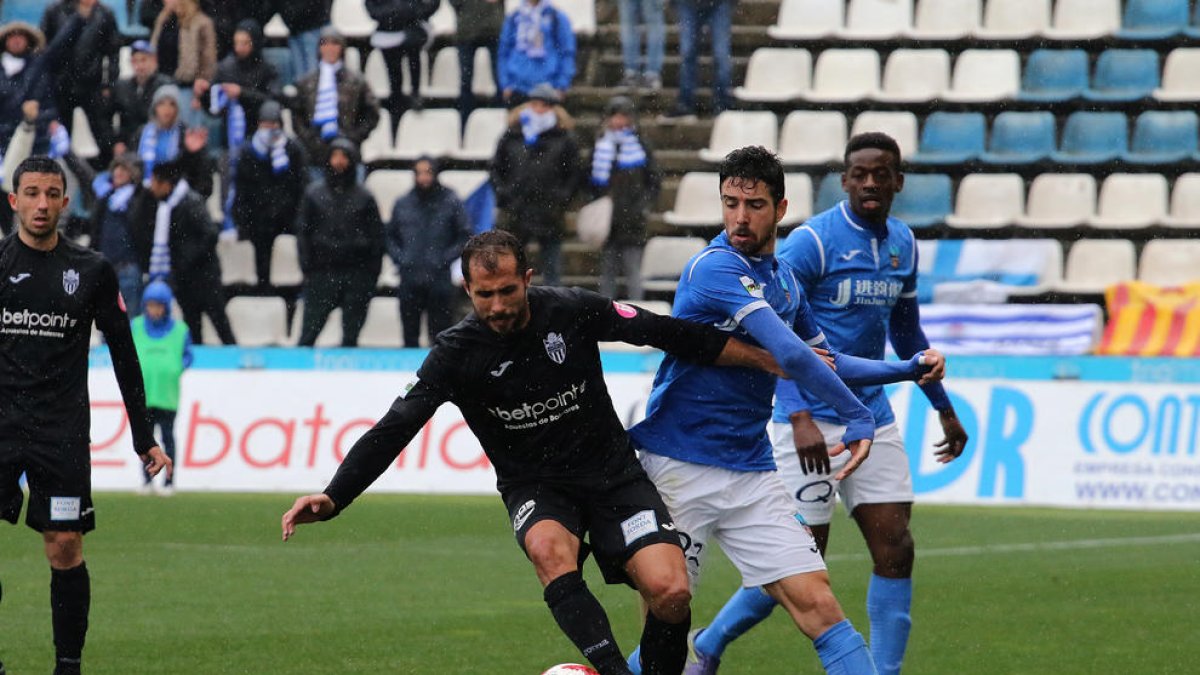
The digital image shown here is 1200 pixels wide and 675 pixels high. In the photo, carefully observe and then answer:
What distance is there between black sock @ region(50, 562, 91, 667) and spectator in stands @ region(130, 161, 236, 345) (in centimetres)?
1174

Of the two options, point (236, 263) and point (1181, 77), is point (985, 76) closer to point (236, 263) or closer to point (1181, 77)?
point (1181, 77)

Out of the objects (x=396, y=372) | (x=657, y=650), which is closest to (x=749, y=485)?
(x=657, y=650)

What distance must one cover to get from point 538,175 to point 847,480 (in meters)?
11.2

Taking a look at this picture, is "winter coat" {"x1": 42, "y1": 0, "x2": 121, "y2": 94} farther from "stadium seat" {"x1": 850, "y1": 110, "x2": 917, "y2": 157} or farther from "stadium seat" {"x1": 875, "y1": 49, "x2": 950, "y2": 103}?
"stadium seat" {"x1": 875, "y1": 49, "x2": 950, "y2": 103}

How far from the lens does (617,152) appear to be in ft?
62.4

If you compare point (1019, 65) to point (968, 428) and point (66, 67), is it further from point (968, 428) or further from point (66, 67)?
point (66, 67)

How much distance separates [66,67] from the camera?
21.3m

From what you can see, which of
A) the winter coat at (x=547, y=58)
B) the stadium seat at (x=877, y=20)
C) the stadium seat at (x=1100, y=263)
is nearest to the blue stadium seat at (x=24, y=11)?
the winter coat at (x=547, y=58)

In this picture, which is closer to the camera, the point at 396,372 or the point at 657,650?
the point at 657,650

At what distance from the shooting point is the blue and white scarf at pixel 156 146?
2008cm

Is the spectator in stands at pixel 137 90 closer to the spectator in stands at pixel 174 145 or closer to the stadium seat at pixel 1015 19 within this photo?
the spectator in stands at pixel 174 145

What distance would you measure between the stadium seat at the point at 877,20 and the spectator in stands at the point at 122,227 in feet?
25.4

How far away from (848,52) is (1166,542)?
30.2ft

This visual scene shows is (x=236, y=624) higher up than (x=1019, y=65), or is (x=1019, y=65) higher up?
(x=1019, y=65)
